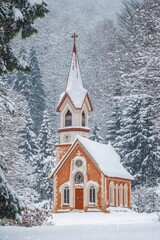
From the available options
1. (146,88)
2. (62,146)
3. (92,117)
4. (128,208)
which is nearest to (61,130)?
(62,146)

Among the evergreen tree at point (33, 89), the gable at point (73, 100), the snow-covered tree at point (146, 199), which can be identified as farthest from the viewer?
the evergreen tree at point (33, 89)

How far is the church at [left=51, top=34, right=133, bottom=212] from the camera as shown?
133 ft

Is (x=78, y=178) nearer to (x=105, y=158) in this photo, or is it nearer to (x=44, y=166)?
(x=105, y=158)

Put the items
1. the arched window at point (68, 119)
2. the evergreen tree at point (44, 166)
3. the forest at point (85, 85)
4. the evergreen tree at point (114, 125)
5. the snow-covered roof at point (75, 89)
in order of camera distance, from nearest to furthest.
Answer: the forest at point (85, 85)
the snow-covered roof at point (75, 89)
the arched window at point (68, 119)
the evergreen tree at point (44, 166)
the evergreen tree at point (114, 125)

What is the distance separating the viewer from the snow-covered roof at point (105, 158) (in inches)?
1602

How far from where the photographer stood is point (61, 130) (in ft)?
146

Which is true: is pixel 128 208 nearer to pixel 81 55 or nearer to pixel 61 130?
pixel 61 130

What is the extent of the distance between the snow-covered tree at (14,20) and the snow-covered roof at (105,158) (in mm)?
31322

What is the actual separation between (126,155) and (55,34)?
49.3m

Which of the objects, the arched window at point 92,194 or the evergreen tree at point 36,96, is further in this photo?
the evergreen tree at point 36,96

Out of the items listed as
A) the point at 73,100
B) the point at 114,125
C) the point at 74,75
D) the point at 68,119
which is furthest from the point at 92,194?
the point at 114,125

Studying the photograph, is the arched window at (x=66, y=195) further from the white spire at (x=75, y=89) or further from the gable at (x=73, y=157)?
the white spire at (x=75, y=89)

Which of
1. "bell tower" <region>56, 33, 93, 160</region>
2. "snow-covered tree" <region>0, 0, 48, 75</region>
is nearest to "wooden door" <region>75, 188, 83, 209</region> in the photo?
"bell tower" <region>56, 33, 93, 160</region>


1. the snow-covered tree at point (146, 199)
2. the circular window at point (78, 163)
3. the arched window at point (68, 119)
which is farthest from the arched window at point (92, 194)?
Result: the arched window at point (68, 119)
